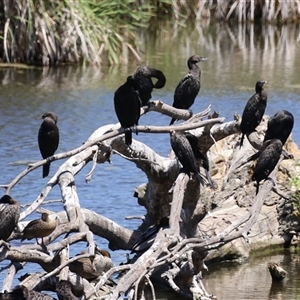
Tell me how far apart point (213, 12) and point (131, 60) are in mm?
8084

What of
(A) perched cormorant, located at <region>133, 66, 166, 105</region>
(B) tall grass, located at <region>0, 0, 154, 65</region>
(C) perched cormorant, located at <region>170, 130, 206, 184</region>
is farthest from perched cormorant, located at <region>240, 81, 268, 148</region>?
(B) tall grass, located at <region>0, 0, 154, 65</region>

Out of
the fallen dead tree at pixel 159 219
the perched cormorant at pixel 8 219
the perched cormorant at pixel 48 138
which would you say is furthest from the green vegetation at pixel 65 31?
the perched cormorant at pixel 8 219

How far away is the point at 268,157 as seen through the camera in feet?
25.3

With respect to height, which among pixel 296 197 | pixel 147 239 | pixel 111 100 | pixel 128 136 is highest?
pixel 128 136

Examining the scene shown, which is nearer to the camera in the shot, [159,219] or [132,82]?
[132,82]

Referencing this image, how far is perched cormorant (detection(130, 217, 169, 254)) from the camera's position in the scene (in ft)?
→ 27.8

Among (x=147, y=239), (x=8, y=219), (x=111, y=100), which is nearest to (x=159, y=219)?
(x=147, y=239)

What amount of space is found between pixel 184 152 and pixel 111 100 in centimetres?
843

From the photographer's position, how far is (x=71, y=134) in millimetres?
14312

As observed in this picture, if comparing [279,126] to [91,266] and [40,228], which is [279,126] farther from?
[40,228]

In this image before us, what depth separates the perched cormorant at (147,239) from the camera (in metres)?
8.47

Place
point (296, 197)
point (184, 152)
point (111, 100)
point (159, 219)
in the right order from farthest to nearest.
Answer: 1. point (111, 100)
2. point (296, 197)
3. point (159, 219)
4. point (184, 152)

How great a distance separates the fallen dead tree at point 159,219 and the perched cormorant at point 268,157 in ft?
0.27

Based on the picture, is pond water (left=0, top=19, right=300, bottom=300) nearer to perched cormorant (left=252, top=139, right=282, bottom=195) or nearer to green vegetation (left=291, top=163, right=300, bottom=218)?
green vegetation (left=291, top=163, right=300, bottom=218)
